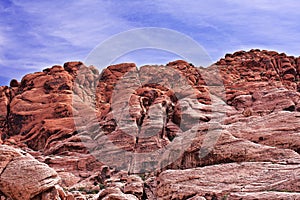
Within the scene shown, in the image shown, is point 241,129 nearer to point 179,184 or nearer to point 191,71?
point 179,184

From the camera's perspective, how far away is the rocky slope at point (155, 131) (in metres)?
21.8

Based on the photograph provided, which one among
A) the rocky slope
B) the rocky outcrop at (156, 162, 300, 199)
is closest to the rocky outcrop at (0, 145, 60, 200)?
the rocky slope

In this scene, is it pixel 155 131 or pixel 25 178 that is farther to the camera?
pixel 155 131

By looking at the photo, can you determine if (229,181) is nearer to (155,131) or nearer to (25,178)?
(25,178)

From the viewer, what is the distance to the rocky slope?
2177cm

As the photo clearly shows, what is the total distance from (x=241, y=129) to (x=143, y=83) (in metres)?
73.0

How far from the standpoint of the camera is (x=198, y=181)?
22.7 meters

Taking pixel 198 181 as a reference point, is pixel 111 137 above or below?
above

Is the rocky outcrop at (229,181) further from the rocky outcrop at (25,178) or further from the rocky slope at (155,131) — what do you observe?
the rocky outcrop at (25,178)

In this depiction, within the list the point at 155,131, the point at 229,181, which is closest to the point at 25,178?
the point at 229,181

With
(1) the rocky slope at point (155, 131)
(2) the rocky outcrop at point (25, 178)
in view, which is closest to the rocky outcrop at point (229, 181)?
(1) the rocky slope at point (155, 131)

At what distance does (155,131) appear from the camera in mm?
70500

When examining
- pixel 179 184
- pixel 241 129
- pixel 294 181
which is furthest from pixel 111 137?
pixel 294 181

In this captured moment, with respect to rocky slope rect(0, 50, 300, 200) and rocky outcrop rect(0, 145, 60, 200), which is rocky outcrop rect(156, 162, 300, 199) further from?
rocky outcrop rect(0, 145, 60, 200)
